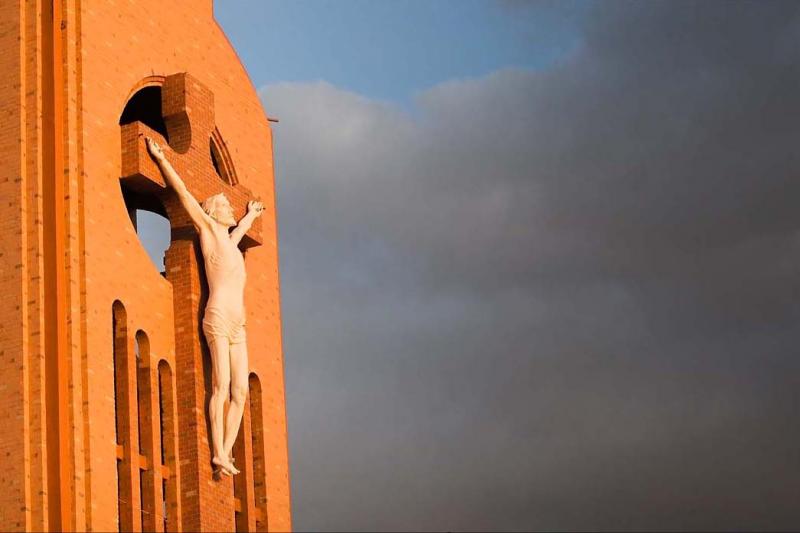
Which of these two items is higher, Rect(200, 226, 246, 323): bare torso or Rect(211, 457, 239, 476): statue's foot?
Rect(200, 226, 246, 323): bare torso

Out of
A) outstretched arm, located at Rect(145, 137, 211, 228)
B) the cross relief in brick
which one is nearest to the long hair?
outstretched arm, located at Rect(145, 137, 211, 228)

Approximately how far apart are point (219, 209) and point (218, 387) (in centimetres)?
333

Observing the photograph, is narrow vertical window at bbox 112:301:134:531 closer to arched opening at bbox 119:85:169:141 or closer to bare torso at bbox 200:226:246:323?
bare torso at bbox 200:226:246:323

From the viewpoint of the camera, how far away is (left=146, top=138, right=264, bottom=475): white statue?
3262 cm

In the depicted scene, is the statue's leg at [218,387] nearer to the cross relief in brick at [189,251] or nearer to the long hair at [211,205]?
the cross relief in brick at [189,251]

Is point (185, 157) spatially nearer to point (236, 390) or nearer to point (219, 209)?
point (219, 209)

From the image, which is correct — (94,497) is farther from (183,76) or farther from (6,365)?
(183,76)

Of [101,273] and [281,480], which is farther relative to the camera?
[281,480]

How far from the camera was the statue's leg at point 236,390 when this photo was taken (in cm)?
3278

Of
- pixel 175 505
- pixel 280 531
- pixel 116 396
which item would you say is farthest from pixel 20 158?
pixel 280 531

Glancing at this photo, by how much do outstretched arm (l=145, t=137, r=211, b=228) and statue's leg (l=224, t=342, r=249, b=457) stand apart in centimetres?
238

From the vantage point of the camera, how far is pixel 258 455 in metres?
34.5

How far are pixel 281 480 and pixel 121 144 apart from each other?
7213 mm

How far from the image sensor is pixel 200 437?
32.2m
